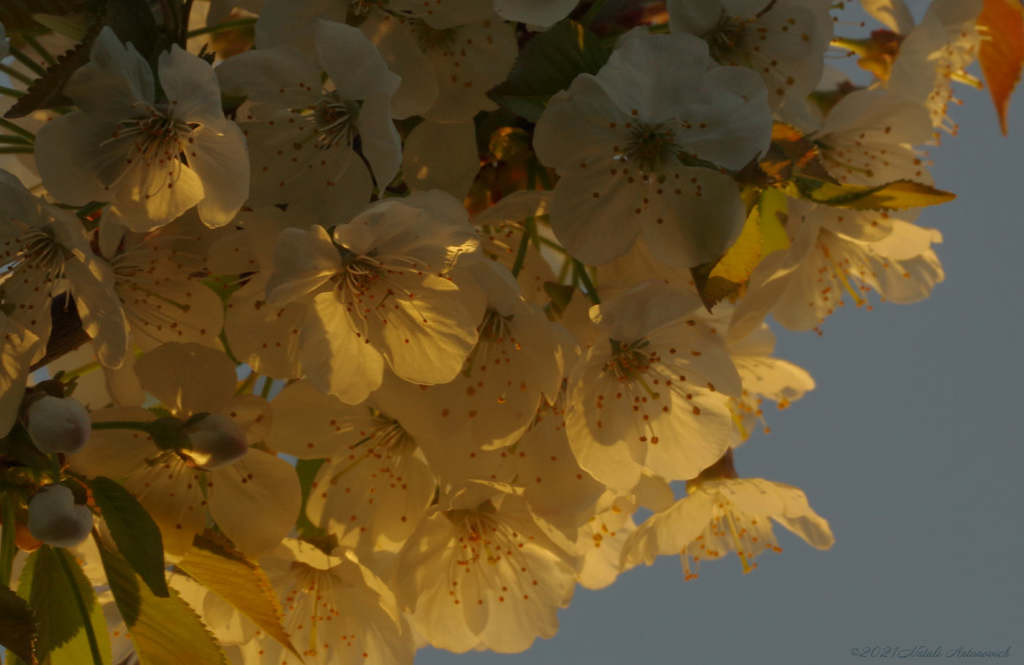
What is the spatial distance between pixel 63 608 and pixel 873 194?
635 mm

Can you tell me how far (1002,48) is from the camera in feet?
2.93

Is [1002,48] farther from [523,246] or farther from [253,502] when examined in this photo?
[253,502]

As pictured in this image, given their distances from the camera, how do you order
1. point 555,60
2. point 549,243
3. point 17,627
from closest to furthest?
point 17,627 → point 555,60 → point 549,243

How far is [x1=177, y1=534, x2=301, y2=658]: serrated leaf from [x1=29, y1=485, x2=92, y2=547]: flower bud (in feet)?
0.35

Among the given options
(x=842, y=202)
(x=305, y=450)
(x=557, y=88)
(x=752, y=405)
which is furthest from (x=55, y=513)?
(x=752, y=405)

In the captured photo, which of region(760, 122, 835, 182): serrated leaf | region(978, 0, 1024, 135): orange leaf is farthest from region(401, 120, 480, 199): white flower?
region(978, 0, 1024, 135): orange leaf

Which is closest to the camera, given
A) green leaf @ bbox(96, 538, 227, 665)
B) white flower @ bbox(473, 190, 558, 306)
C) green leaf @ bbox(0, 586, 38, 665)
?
green leaf @ bbox(0, 586, 38, 665)

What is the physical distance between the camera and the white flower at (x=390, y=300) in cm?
64

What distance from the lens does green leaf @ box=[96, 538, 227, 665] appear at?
699mm

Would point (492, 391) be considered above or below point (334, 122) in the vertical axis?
below

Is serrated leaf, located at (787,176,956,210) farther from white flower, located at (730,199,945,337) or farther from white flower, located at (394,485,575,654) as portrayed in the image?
white flower, located at (394,485,575,654)

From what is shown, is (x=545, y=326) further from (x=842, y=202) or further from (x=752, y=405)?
(x=752, y=405)

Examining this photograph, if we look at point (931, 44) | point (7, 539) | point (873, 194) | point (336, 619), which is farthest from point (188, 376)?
point (931, 44)

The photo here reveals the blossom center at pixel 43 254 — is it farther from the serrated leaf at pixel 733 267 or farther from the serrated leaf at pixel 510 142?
the serrated leaf at pixel 733 267
